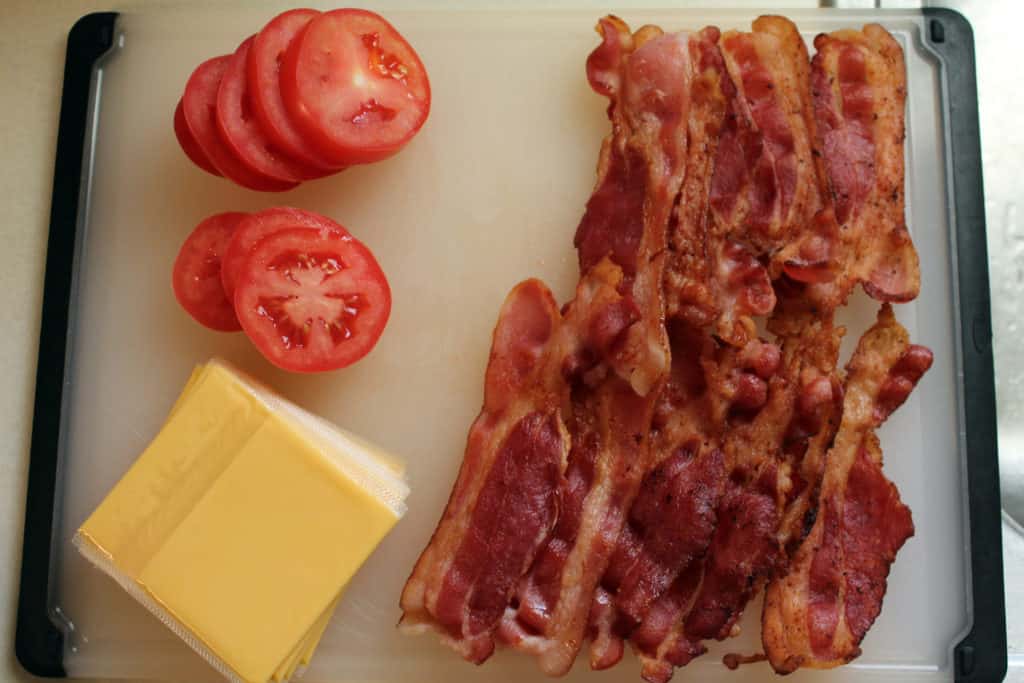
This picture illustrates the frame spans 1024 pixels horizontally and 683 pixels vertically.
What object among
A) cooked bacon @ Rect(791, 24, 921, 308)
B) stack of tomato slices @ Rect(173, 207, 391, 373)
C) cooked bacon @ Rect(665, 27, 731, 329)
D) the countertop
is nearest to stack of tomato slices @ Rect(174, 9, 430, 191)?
stack of tomato slices @ Rect(173, 207, 391, 373)

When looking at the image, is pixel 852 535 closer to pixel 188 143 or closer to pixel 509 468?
pixel 509 468

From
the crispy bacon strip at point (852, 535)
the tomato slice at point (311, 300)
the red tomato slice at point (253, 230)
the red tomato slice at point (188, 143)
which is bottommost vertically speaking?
the crispy bacon strip at point (852, 535)

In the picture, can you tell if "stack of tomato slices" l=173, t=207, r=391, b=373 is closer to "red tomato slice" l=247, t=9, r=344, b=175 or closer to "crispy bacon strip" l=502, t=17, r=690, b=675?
"red tomato slice" l=247, t=9, r=344, b=175

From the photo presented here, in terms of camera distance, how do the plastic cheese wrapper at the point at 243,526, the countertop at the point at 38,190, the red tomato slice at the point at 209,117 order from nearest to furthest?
1. the plastic cheese wrapper at the point at 243,526
2. the red tomato slice at the point at 209,117
3. the countertop at the point at 38,190

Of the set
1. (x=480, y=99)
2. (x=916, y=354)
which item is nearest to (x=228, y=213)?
(x=480, y=99)

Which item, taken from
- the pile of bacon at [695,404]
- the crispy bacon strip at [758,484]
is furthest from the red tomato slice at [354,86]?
the crispy bacon strip at [758,484]

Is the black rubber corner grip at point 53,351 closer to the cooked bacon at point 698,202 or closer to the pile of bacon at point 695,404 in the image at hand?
the pile of bacon at point 695,404
